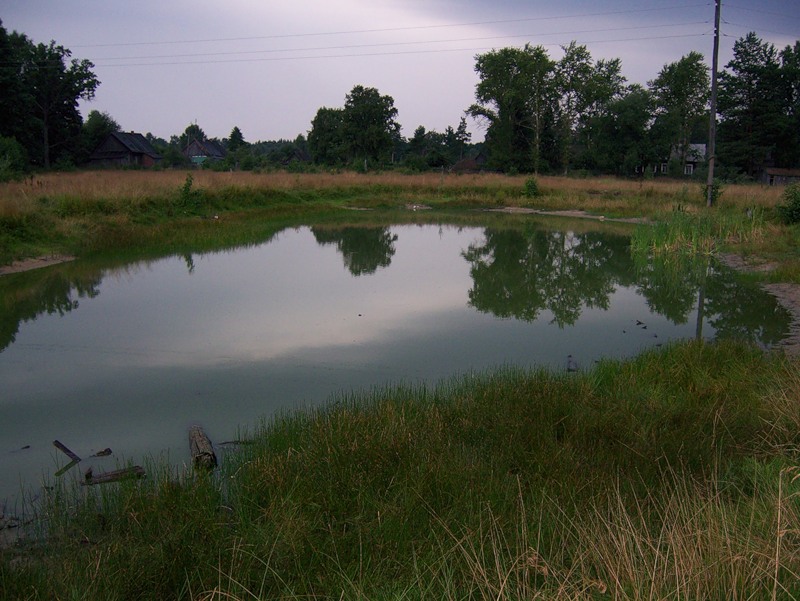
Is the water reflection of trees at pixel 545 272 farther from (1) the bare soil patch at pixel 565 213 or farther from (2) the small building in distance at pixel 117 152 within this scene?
(2) the small building in distance at pixel 117 152

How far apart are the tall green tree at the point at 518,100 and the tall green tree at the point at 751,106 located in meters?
12.0

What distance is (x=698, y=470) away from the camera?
378cm

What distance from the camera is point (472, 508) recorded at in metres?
3.12

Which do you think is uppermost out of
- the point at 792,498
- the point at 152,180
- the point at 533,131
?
the point at 533,131

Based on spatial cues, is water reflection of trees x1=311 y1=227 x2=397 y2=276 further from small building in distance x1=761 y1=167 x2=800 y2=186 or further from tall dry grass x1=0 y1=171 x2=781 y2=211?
small building in distance x1=761 y1=167 x2=800 y2=186

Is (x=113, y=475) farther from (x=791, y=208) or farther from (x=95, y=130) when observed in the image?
(x=95, y=130)

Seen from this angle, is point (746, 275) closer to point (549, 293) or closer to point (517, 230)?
point (549, 293)

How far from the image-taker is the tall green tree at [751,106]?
41.6 m

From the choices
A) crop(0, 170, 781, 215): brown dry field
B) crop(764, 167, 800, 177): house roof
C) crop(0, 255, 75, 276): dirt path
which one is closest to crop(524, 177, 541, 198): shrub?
crop(0, 170, 781, 215): brown dry field

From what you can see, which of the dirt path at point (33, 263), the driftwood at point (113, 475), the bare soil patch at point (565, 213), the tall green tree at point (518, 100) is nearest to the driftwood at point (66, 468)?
the driftwood at point (113, 475)

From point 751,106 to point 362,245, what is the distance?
37.3 metres

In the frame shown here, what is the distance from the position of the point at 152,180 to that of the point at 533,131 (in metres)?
32.3

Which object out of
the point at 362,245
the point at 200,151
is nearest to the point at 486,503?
the point at 362,245

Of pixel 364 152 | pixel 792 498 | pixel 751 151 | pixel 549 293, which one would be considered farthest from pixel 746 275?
pixel 364 152
